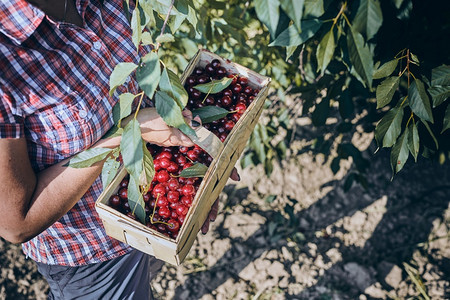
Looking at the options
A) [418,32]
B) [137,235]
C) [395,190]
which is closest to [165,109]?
[137,235]

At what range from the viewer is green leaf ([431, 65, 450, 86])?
40.3 inches

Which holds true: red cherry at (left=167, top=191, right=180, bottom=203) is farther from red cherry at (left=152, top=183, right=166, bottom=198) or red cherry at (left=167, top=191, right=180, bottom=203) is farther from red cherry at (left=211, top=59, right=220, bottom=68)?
red cherry at (left=211, top=59, right=220, bottom=68)

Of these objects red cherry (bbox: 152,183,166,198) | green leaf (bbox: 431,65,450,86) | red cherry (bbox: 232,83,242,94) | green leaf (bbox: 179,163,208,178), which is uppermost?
green leaf (bbox: 431,65,450,86)

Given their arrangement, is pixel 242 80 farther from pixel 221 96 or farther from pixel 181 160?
pixel 181 160

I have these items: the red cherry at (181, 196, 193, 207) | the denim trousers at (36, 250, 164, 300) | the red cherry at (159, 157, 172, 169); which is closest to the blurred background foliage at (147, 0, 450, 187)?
the red cherry at (159, 157, 172, 169)

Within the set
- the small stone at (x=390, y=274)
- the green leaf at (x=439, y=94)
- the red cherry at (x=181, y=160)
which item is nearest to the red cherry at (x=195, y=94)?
the red cherry at (x=181, y=160)

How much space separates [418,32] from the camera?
1119 mm

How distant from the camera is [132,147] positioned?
854 millimetres

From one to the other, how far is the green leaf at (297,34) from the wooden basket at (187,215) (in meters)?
0.41

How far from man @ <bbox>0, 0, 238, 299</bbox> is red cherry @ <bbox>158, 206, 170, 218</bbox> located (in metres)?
0.22

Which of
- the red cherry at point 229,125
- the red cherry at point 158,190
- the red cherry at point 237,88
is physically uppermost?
the red cherry at point 237,88

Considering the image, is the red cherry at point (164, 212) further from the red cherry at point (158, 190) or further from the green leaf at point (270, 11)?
the green leaf at point (270, 11)

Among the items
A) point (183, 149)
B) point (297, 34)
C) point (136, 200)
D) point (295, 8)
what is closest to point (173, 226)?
point (136, 200)

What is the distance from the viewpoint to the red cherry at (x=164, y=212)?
4.01ft
